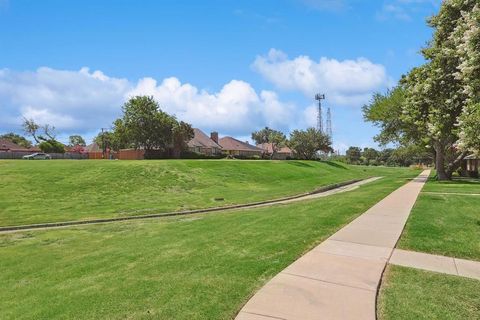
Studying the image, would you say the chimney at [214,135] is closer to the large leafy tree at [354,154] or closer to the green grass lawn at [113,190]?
the green grass lawn at [113,190]

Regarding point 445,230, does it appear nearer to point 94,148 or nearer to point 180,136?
point 180,136

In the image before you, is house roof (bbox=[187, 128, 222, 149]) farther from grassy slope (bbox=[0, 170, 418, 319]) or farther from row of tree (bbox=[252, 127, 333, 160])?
grassy slope (bbox=[0, 170, 418, 319])

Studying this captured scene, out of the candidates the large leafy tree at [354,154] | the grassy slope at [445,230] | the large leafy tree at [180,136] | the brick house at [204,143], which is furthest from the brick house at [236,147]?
the grassy slope at [445,230]

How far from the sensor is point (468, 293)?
5906 millimetres

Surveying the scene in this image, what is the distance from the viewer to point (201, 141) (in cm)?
8144

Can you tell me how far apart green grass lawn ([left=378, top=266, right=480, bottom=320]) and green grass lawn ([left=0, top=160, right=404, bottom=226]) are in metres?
13.7

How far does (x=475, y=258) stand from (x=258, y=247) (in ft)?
13.9

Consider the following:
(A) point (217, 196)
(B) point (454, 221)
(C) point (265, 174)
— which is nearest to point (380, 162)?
(C) point (265, 174)

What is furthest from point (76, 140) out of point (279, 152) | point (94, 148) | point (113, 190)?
point (113, 190)

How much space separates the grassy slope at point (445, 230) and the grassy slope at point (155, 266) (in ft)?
5.90

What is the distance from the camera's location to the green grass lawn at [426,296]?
16.8 ft

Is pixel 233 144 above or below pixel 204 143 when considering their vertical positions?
above

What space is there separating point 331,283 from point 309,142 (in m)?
76.3

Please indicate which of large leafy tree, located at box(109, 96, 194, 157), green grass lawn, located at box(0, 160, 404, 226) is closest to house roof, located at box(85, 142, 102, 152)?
large leafy tree, located at box(109, 96, 194, 157)
